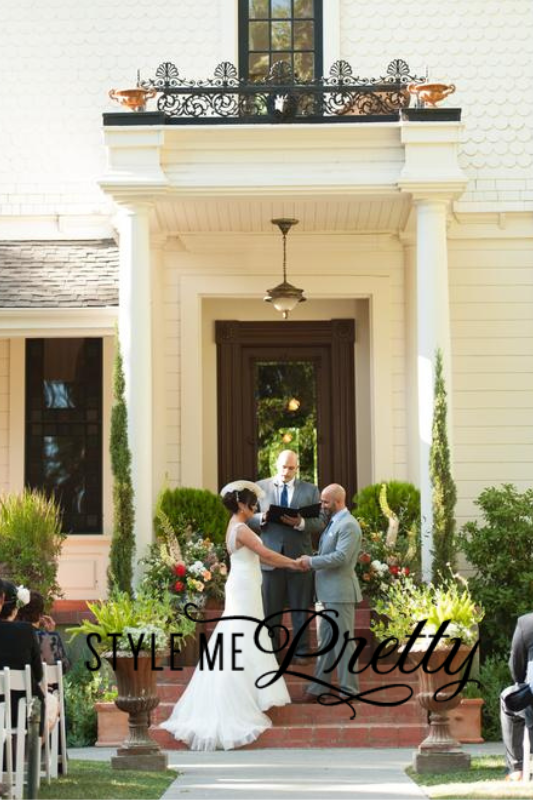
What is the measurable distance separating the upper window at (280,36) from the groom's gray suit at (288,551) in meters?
5.64

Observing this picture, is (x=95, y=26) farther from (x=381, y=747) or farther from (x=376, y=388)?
(x=381, y=747)

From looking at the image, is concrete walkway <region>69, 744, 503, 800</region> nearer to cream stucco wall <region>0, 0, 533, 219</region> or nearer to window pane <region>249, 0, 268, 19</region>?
cream stucco wall <region>0, 0, 533, 219</region>

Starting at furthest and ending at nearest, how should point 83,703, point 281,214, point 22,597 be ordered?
1. point 281,214
2. point 83,703
3. point 22,597

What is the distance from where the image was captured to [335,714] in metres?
13.3

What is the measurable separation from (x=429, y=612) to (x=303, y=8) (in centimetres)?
897

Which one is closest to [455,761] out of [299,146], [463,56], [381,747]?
[381,747]

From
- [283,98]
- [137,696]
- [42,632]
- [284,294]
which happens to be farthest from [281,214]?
[137,696]

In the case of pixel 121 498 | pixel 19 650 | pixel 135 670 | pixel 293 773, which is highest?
pixel 121 498

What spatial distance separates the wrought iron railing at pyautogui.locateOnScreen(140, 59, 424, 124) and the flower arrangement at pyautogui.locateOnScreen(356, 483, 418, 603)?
13.9ft

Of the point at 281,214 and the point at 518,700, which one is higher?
the point at 281,214

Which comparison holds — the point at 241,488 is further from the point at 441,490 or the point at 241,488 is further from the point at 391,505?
the point at 391,505

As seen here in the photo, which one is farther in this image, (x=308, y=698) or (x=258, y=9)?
(x=258, y=9)

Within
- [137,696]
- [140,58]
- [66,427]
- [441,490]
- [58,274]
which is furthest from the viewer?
[66,427]


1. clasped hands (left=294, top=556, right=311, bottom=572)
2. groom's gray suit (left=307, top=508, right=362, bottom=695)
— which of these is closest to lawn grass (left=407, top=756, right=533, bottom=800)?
groom's gray suit (left=307, top=508, right=362, bottom=695)
